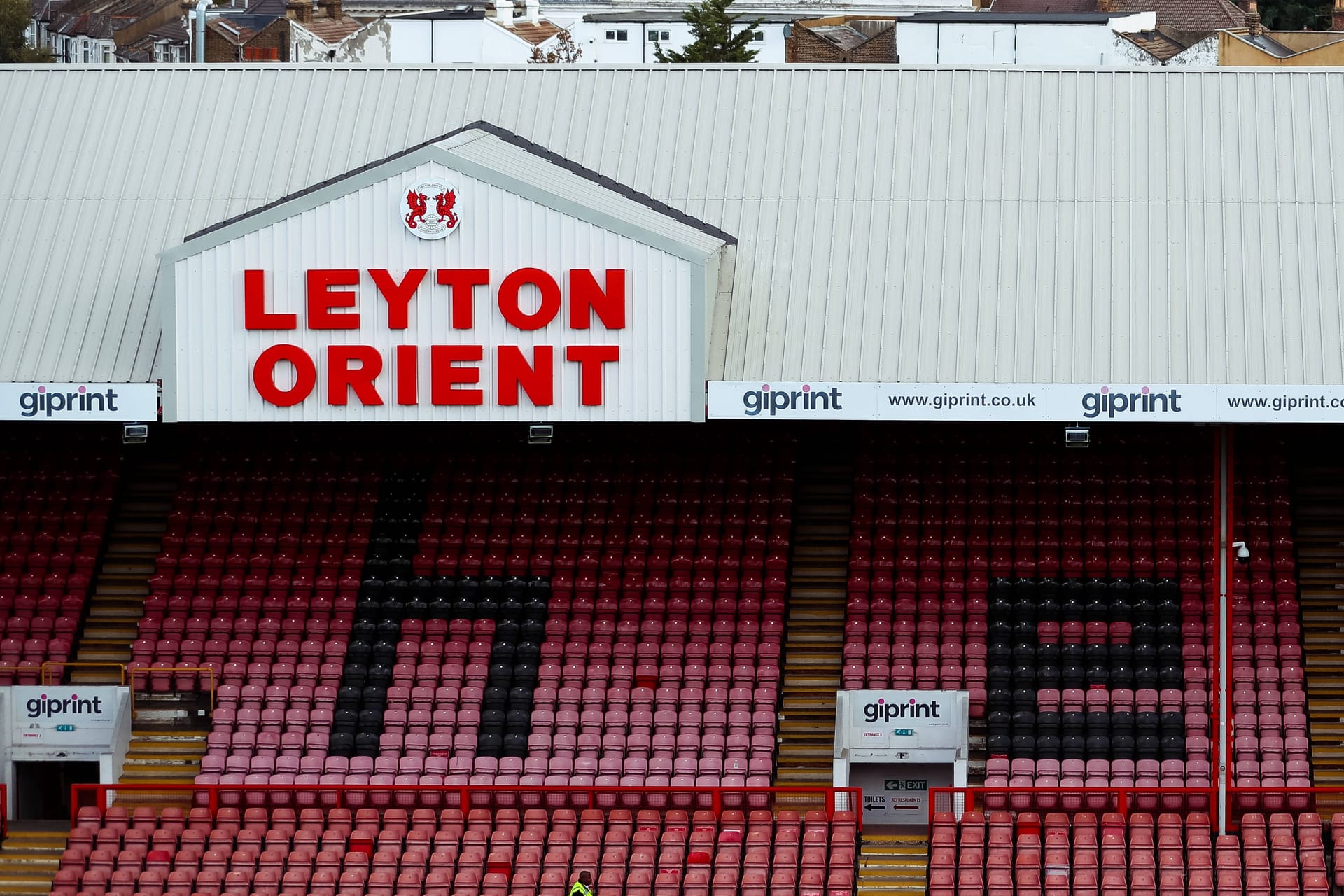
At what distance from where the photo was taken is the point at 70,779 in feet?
101

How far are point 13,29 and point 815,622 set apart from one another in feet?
217

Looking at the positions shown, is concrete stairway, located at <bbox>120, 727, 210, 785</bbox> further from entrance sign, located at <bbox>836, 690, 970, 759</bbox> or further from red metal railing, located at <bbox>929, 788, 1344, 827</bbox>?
red metal railing, located at <bbox>929, 788, 1344, 827</bbox>

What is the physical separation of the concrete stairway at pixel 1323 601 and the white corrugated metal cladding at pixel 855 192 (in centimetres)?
324

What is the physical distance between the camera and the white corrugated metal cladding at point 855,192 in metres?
29.1

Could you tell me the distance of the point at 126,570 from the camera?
31.7 m

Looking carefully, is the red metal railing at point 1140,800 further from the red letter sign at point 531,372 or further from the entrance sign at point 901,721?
the red letter sign at point 531,372

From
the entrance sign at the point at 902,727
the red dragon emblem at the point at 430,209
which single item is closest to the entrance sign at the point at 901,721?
the entrance sign at the point at 902,727

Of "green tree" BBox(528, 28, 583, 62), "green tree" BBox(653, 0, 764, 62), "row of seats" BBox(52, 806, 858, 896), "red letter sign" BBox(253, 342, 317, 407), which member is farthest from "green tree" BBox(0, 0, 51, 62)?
"row of seats" BBox(52, 806, 858, 896)

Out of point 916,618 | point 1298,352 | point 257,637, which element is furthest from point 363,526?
point 1298,352

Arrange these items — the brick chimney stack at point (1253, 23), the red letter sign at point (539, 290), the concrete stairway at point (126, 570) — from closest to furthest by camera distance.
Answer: the red letter sign at point (539, 290) < the concrete stairway at point (126, 570) < the brick chimney stack at point (1253, 23)

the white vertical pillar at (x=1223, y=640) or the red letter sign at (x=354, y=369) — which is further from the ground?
the red letter sign at (x=354, y=369)

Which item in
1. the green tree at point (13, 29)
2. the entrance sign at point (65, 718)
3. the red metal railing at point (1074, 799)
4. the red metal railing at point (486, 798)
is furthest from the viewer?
the green tree at point (13, 29)

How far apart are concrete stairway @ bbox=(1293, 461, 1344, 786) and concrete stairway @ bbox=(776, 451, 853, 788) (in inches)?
235

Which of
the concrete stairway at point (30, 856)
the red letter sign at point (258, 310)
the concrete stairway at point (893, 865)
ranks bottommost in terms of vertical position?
the concrete stairway at point (30, 856)
